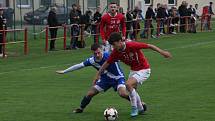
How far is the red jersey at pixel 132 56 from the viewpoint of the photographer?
34.1ft

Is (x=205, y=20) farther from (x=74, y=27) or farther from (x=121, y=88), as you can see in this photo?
(x=121, y=88)

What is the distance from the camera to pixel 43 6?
40.0 metres

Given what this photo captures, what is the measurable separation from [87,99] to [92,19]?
20739 mm

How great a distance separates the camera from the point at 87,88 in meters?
14.9

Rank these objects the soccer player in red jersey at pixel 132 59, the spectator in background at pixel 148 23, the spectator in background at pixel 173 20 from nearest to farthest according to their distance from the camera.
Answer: the soccer player in red jersey at pixel 132 59 < the spectator in background at pixel 148 23 < the spectator in background at pixel 173 20

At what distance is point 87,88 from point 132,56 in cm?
448

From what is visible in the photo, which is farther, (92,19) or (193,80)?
(92,19)

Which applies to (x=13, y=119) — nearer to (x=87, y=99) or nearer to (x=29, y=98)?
(x=87, y=99)

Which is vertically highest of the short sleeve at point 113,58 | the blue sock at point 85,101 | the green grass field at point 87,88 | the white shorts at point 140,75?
the short sleeve at point 113,58

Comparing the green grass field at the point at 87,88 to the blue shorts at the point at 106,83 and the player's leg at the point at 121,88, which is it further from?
A: the blue shorts at the point at 106,83

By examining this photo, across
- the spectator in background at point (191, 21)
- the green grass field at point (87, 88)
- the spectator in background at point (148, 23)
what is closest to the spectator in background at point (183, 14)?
the spectator in background at point (191, 21)

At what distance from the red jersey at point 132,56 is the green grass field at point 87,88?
35.5 inches

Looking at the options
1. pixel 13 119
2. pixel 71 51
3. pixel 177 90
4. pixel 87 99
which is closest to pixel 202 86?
pixel 177 90

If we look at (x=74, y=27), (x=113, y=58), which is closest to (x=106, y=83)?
(x=113, y=58)
